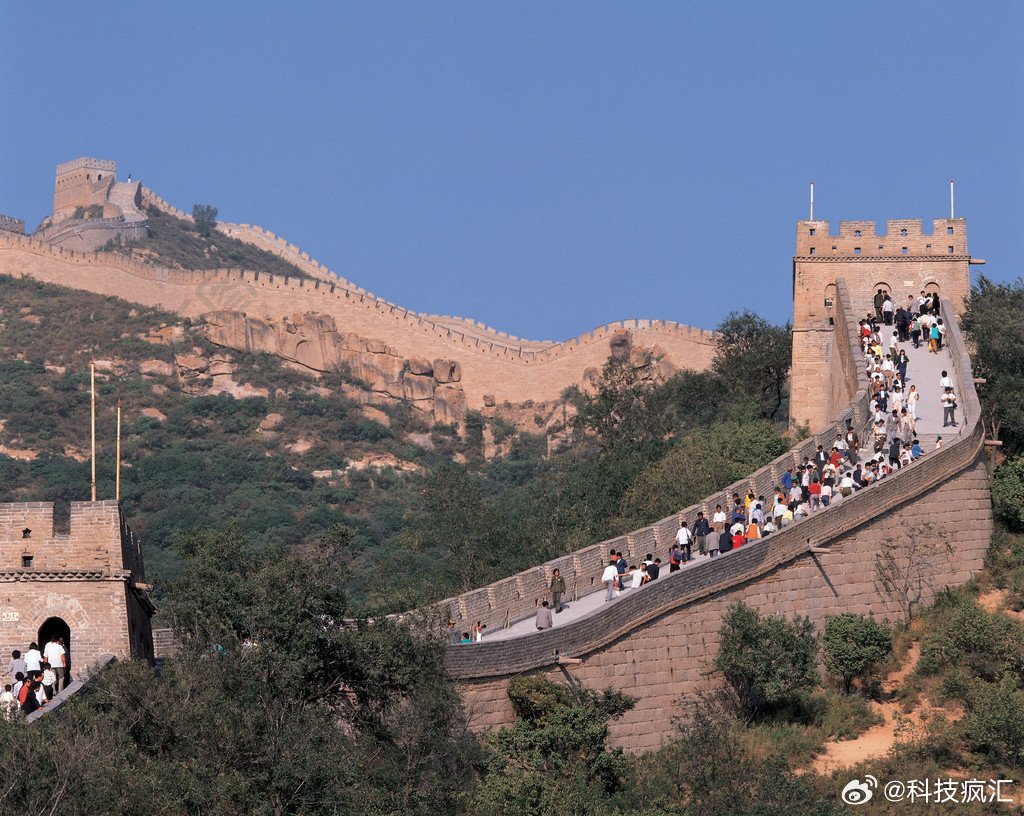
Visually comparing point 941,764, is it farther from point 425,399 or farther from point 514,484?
point 425,399

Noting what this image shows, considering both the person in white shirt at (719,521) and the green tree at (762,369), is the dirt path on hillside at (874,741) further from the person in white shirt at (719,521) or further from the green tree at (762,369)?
the green tree at (762,369)

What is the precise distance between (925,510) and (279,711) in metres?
9.89

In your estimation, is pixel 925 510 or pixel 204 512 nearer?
pixel 925 510

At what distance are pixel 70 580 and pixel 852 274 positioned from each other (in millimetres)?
20203

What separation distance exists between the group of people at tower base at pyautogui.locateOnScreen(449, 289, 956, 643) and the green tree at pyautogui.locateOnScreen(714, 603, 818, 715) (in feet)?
4.23

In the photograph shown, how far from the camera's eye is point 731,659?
2841cm

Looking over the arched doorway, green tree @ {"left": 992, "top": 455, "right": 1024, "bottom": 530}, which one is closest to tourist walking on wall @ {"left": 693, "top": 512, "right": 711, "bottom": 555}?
green tree @ {"left": 992, "top": 455, "right": 1024, "bottom": 530}

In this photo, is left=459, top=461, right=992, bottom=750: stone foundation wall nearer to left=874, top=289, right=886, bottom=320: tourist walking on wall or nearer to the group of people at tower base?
the group of people at tower base

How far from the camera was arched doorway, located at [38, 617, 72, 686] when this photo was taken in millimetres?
25078

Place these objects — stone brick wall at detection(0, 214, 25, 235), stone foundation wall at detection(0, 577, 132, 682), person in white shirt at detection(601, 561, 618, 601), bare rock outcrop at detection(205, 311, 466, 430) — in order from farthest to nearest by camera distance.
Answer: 1. stone brick wall at detection(0, 214, 25, 235)
2. bare rock outcrop at detection(205, 311, 466, 430)
3. person in white shirt at detection(601, 561, 618, 601)
4. stone foundation wall at detection(0, 577, 132, 682)

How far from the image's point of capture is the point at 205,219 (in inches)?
4365

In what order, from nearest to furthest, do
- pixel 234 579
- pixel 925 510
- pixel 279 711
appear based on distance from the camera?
pixel 279 711, pixel 234 579, pixel 925 510

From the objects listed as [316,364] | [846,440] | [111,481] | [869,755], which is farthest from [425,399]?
[869,755]

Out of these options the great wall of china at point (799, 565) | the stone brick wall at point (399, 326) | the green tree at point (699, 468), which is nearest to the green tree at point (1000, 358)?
the great wall of china at point (799, 565)
